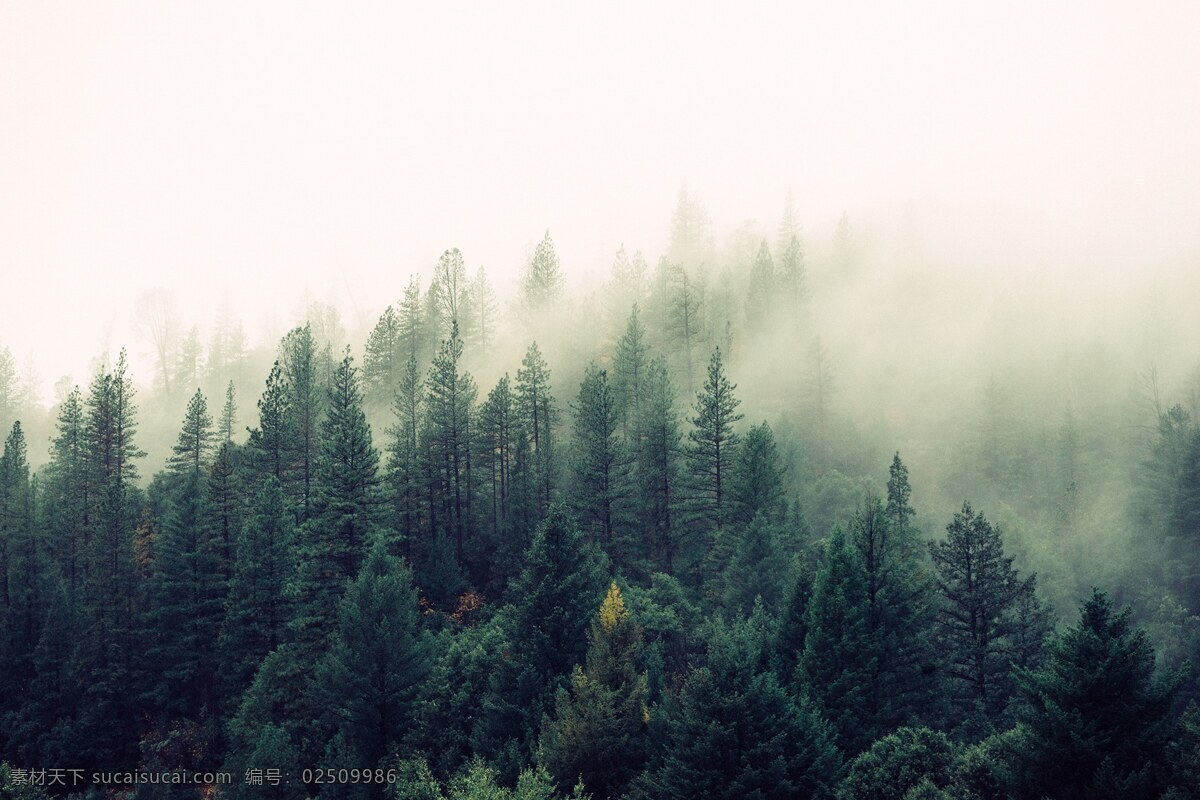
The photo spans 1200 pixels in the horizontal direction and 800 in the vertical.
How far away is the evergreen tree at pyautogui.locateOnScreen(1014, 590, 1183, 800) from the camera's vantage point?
20.2 m

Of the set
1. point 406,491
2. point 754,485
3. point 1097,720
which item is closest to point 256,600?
point 406,491

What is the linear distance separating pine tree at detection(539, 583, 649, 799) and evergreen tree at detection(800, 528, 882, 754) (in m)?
7.00

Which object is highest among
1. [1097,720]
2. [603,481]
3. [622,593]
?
[603,481]

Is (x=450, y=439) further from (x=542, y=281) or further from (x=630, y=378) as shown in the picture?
(x=542, y=281)

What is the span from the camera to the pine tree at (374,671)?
1373 inches

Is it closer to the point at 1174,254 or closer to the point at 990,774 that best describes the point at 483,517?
the point at 990,774

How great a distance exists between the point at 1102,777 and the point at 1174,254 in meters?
127

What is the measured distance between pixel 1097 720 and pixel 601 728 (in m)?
15.8

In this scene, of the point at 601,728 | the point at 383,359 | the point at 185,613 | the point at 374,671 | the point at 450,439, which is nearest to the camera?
the point at 601,728

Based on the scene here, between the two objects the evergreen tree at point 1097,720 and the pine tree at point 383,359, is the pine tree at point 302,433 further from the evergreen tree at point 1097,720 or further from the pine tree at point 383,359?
the evergreen tree at point 1097,720

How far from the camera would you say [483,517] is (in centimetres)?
5878

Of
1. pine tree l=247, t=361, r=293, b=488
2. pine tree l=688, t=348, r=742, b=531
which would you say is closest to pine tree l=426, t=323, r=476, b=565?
pine tree l=247, t=361, r=293, b=488

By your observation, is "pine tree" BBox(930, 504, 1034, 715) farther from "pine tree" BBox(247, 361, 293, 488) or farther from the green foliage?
"pine tree" BBox(247, 361, 293, 488)

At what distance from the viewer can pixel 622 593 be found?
41562mm
